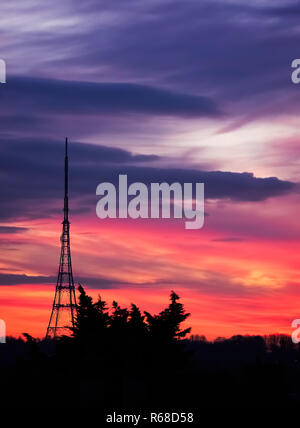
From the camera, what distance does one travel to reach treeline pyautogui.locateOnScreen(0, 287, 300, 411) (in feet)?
245

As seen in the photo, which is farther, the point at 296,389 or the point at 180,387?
the point at 296,389

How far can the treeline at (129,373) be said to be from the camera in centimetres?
7475

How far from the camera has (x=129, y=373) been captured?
81.8 metres

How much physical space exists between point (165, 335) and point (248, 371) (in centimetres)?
1010

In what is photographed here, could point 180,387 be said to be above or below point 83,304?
below

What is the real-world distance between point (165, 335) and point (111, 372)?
7215 mm
